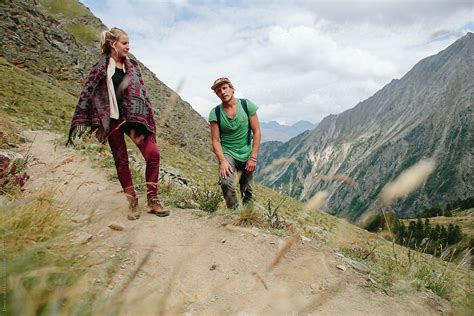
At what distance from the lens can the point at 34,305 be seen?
4.32 feet

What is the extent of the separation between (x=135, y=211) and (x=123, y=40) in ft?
7.97

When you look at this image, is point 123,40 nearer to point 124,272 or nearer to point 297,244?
point 124,272

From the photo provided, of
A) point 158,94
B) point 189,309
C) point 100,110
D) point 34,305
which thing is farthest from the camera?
point 158,94

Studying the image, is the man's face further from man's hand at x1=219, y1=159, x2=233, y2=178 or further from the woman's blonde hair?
the woman's blonde hair

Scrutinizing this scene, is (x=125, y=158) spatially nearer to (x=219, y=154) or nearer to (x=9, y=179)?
(x=219, y=154)

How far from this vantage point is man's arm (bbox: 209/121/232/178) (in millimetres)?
5793

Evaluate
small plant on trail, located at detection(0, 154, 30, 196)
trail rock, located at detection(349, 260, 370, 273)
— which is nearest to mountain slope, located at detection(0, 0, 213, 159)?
small plant on trail, located at detection(0, 154, 30, 196)

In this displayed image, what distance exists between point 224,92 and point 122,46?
1605mm

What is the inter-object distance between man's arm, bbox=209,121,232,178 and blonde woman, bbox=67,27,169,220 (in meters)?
0.96

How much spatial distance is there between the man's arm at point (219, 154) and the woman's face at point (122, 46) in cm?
166

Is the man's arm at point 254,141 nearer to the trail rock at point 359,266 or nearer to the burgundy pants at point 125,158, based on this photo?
the burgundy pants at point 125,158

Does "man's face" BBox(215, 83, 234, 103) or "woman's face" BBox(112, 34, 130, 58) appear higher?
"woman's face" BBox(112, 34, 130, 58)

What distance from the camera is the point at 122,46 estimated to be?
5.31m

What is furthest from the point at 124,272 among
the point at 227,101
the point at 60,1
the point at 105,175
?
the point at 60,1
